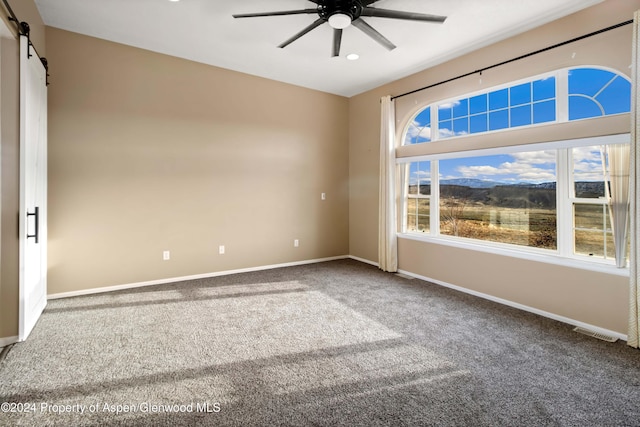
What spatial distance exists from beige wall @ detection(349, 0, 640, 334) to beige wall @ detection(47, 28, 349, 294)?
52.1 inches

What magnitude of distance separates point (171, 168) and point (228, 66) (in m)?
1.73

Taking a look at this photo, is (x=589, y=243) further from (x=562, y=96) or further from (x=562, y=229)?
(x=562, y=96)

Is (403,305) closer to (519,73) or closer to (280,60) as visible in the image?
(519,73)

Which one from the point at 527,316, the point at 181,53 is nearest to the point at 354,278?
the point at 527,316

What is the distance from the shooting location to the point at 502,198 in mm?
3877

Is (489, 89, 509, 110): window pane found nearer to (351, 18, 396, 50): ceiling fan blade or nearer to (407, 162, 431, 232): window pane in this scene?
(407, 162, 431, 232): window pane

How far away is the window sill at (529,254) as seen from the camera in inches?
114

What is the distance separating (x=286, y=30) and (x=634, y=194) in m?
3.70

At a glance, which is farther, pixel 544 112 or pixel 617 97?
Result: pixel 544 112

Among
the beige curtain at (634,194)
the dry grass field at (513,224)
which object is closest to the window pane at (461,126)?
the dry grass field at (513,224)

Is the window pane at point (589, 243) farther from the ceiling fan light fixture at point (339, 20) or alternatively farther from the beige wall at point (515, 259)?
the ceiling fan light fixture at point (339, 20)

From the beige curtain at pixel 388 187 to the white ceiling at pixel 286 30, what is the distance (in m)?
0.67

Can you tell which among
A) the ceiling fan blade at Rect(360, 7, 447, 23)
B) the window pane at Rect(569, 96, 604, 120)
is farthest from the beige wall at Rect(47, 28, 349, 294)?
the window pane at Rect(569, 96, 604, 120)

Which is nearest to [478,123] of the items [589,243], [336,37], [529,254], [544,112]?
[544,112]
